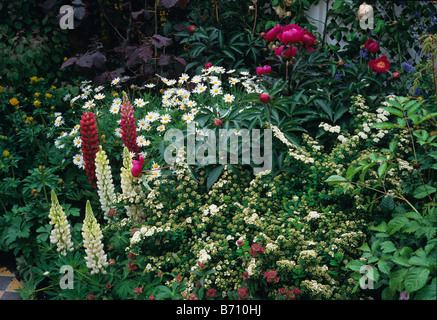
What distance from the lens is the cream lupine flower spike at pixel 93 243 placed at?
2201mm

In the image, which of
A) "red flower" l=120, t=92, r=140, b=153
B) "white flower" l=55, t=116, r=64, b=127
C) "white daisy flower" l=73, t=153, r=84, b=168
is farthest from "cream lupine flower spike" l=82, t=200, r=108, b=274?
"white flower" l=55, t=116, r=64, b=127

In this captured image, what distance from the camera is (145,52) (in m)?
3.93

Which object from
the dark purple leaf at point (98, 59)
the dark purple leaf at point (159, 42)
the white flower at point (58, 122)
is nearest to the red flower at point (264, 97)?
the dark purple leaf at point (159, 42)

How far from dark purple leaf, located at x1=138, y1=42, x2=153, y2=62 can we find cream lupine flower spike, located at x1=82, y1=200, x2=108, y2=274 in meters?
2.14

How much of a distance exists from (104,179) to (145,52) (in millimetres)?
1816

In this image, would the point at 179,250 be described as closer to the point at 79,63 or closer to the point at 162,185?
the point at 162,185

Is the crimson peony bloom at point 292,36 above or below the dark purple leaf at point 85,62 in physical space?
below

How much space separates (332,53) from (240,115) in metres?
1.95

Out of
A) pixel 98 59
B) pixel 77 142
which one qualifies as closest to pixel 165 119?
pixel 77 142

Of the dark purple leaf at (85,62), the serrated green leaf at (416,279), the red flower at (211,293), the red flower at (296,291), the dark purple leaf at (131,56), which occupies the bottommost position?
the red flower at (211,293)

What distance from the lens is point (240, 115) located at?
2750 millimetres

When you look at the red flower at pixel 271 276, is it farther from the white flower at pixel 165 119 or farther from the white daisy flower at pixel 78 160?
the white daisy flower at pixel 78 160

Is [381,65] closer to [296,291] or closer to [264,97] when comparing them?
[264,97]
